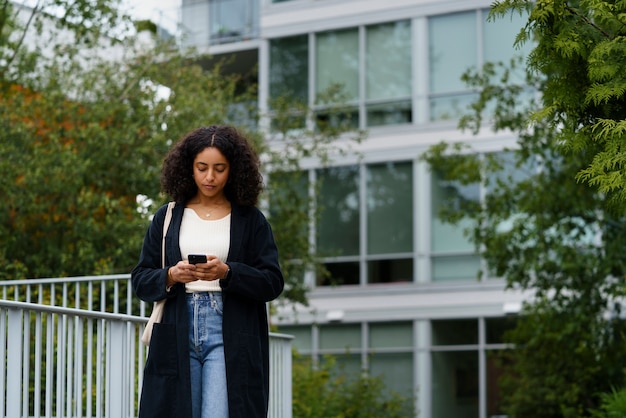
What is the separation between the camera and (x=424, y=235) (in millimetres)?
22672

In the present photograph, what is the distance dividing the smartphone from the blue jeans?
22 centimetres

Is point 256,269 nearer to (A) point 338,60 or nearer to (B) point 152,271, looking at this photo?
(B) point 152,271

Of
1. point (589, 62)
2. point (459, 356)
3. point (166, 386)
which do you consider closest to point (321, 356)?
point (459, 356)

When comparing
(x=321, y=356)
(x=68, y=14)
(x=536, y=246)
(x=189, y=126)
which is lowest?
(x=321, y=356)

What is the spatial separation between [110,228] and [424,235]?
8543 mm

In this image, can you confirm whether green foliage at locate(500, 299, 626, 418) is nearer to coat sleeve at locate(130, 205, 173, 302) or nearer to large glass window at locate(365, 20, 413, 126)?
large glass window at locate(365, 20, 413, 126)

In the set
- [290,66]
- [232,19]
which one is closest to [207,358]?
[290,66]

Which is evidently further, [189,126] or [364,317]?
[364,317]

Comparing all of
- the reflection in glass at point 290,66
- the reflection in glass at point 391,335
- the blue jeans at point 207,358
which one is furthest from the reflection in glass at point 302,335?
the blue jeans at point 207,358

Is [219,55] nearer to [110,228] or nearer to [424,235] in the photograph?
[424,235]

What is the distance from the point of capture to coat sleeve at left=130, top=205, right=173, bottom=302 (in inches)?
205

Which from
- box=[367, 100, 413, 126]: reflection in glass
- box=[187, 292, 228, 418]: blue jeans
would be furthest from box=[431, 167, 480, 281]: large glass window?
box=[187, 292, 228, 418]: blue jeans

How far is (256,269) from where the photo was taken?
5254 mm

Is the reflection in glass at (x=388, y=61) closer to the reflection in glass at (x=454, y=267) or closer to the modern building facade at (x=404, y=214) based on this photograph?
the modern building facade at (x=404, y=214)
